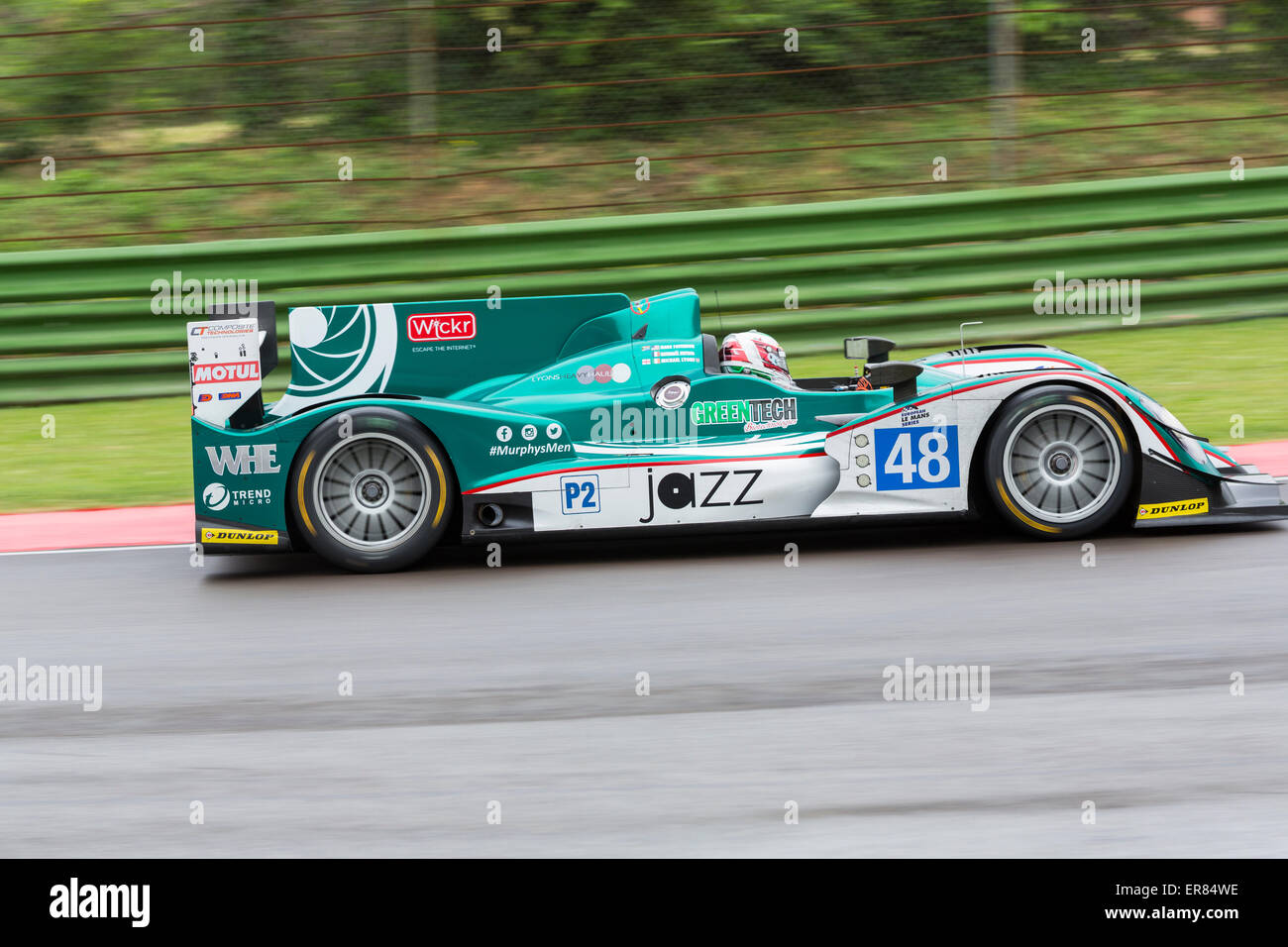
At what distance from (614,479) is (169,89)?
29.1 feet

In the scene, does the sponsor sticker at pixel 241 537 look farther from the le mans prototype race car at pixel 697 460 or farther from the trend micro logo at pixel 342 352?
the trend micro logo at pixel 342 352

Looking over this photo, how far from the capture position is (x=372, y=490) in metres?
6.59

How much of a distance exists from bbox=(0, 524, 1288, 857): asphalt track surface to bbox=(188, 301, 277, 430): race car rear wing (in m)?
0.80

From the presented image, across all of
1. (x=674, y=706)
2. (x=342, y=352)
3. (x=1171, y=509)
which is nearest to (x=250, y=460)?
(x=342, y=352)

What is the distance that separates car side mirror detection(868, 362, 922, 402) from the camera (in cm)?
652

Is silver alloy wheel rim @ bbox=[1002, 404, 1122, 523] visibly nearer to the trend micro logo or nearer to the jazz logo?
the jazz logo

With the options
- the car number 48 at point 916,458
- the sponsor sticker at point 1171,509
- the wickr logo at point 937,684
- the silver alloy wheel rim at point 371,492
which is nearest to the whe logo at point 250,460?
the silver alloy wheel rim at point 371,492

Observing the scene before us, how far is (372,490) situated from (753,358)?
6.36ft

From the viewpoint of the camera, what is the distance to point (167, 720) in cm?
496

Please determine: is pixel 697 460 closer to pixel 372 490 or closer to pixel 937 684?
pixel 372 490

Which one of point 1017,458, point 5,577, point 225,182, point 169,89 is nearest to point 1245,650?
point 1017,458

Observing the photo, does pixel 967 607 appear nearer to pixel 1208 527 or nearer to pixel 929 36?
pixel 1208 527

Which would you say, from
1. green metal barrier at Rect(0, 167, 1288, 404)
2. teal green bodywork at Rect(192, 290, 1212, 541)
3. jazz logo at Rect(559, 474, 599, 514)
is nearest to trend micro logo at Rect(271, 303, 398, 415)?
teal green bodywork at Rect(192, 290, 1212, 541)

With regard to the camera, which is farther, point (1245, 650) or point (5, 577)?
point (5, 577)
